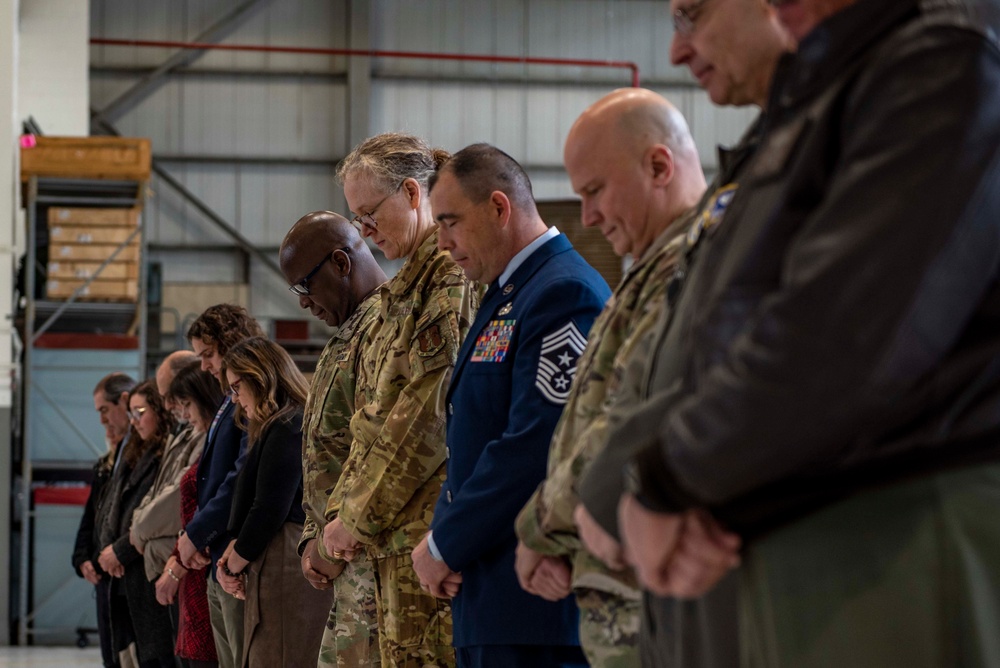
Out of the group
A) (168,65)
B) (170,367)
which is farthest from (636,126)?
(168,65)

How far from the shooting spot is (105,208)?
10.0m

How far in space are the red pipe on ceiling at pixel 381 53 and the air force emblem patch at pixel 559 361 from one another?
13764 mm

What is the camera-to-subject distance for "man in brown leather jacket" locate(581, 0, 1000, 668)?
3.81 ft

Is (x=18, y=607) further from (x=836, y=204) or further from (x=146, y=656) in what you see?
(x=836, y=204)

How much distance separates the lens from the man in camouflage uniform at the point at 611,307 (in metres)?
1.81

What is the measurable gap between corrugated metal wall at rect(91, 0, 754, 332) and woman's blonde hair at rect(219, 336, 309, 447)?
11243 millimetres

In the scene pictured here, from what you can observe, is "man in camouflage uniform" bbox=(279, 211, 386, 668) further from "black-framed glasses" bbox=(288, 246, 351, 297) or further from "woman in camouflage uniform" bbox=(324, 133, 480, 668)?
"woman in camouflage uniform" bbox=(324, 133, 480, 668)

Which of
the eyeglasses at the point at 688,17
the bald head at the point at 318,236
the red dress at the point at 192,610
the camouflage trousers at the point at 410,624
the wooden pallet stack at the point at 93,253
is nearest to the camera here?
the eyeglasses at the point at 688,17

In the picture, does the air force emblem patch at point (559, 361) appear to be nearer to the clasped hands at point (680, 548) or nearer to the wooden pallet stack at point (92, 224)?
the clasped hands at point (680, 548)

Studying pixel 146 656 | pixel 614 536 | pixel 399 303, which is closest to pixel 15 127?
pixel 146 656

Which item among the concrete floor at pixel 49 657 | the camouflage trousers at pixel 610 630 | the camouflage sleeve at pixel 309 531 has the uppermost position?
the camouflage trousers at pixel 610 630

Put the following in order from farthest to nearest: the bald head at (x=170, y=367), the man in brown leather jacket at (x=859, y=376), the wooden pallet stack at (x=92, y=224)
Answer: the wooden pallet stack at (x=92, y=224)
the bald head at (x=170, y=367)
the man in brown leather jacket at (x=859, y=376)

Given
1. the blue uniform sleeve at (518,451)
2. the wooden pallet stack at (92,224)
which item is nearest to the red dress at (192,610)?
the blue uniform sleeve at (518,451)

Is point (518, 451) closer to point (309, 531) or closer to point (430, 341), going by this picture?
point (430, 341)
